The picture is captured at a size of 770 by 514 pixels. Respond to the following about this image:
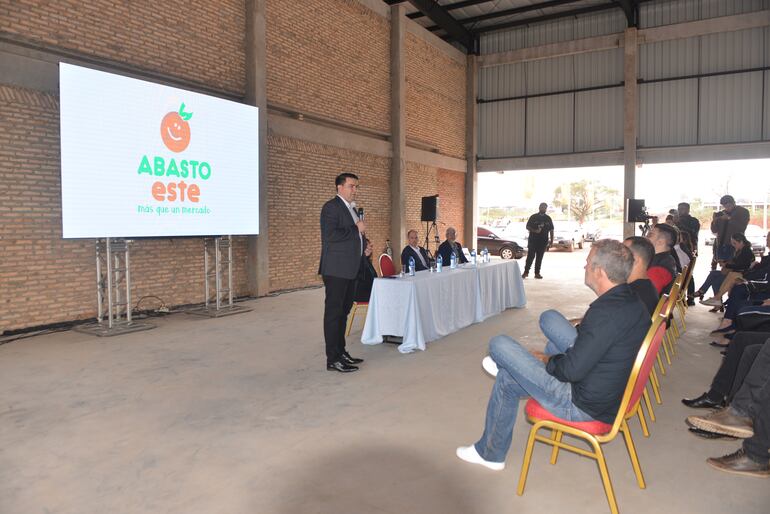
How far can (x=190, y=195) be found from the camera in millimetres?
6379

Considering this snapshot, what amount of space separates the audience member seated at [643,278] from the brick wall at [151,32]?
6.18 m

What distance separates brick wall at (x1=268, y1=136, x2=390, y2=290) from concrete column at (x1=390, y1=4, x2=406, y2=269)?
1.44 m

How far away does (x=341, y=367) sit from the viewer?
168 inches

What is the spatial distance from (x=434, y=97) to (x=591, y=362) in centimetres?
1251

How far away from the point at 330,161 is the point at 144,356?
6001 mm

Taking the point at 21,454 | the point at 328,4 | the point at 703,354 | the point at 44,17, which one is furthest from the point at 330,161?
the point at 21,454

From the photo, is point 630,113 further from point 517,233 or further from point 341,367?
point 341,367

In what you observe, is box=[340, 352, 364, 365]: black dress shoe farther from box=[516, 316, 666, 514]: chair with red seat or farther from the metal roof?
the metal roof

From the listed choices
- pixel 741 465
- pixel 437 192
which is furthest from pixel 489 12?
pixel 741 465

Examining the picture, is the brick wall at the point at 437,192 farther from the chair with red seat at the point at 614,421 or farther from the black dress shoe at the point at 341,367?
the chair with red seat at the point at 614,421

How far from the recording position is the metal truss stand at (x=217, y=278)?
23.0 ft

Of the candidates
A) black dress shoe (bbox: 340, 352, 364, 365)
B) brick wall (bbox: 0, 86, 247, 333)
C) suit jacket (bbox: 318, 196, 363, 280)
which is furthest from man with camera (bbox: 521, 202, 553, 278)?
brick wall (bbox: 0, 86, 247, 333)

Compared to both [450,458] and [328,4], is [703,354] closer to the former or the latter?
[450,458]

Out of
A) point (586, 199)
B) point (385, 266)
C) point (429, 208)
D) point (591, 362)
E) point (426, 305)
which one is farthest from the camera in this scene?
point (586, 199)
